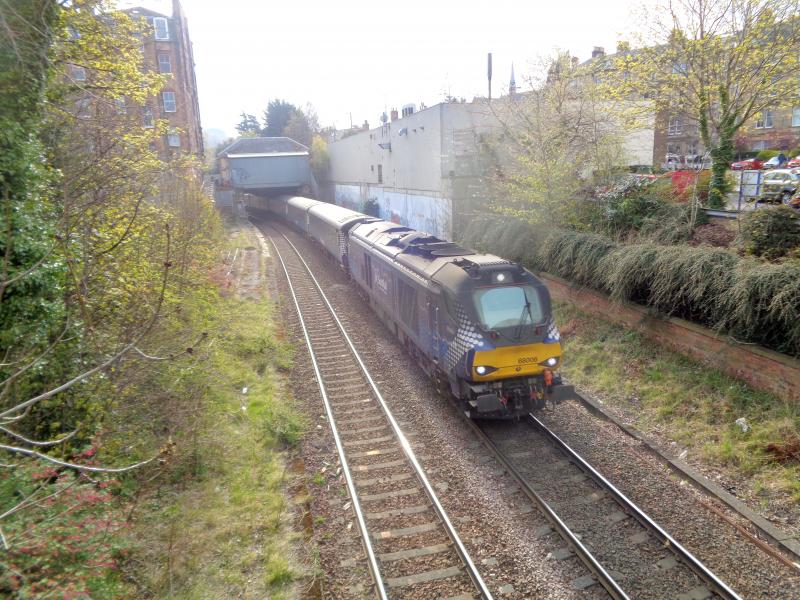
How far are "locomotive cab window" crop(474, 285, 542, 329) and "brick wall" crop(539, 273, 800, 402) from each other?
11.5ft

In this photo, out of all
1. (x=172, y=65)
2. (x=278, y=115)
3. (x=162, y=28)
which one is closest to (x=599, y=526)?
(x=172, y=65)

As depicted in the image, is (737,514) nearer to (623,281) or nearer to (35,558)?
(623,281)

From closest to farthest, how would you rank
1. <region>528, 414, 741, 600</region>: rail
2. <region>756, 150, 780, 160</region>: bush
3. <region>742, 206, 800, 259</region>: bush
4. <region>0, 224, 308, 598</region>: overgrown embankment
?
<region>0, 224, 308, 598</region>: overgrown embankment < <region>528, 414, 741, 600</region>: rail < <region>742, 206, 800, 259</region>: bush < <region>756, 150, 780, 160</region>: bush

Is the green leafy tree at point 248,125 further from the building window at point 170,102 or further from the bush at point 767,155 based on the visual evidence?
the bush at point 767,155

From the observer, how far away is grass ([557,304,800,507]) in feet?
23.5

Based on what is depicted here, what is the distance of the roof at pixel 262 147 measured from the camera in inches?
1996

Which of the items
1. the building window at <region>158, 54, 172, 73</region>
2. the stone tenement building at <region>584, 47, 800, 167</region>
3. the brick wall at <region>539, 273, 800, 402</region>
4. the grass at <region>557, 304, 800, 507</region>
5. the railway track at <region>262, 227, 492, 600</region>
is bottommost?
the railway track at <region>262, 227, 492, 600</region>

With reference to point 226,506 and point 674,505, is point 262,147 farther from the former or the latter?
point 674,505

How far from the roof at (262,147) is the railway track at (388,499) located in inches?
1727

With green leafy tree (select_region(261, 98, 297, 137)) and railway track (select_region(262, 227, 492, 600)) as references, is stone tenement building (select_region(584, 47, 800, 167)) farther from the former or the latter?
green leafy tree (select_region(261, 98, 297, 137))

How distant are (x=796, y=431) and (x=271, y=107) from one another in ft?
252

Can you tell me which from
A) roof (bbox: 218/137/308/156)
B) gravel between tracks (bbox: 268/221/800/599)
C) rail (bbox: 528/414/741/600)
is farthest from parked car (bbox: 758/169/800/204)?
roof (bbox: 218/137/308/156)

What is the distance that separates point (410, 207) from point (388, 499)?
21866 mm

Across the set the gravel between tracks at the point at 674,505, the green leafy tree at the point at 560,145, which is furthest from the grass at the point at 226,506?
the green leafy tree at the point at 560,145
